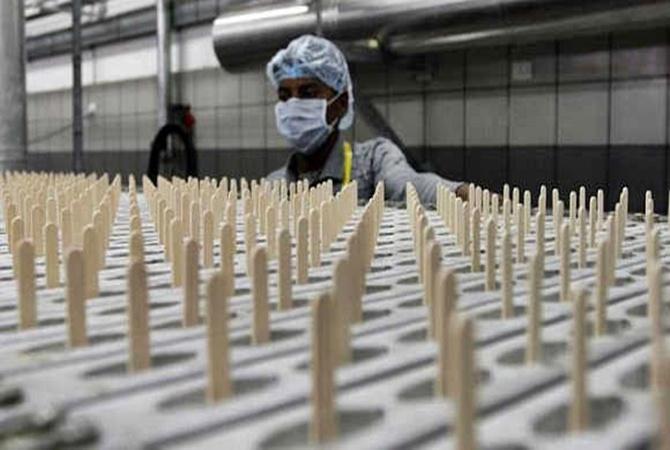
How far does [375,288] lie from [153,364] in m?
0.41

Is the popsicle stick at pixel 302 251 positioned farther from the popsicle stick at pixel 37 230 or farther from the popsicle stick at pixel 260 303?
the popsicle stick at pixel 37 230

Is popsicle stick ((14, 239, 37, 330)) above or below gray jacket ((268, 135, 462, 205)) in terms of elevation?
below

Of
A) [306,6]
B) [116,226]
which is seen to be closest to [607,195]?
[306,6]

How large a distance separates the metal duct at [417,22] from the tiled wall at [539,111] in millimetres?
727

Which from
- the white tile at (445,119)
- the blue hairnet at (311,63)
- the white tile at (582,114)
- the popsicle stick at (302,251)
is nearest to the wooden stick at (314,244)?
the popsicle stick at (302,251)

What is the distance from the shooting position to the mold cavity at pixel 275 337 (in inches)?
30.0

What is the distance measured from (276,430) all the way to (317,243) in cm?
72

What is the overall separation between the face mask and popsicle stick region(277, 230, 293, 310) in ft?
6.78

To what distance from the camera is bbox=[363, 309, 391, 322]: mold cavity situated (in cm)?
87

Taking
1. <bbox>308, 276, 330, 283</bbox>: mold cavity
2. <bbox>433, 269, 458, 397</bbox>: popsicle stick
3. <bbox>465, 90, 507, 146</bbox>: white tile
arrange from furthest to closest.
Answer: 1. <bbox>465, 90, 507, 146</bbox>: white tile
2. <bbox>308, 276, 330, 283</bbox>: mold cavity
3. <bbox>433, 269, 458, 397</bbox>: popsicle stick

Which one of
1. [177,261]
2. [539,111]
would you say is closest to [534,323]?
[177,261]

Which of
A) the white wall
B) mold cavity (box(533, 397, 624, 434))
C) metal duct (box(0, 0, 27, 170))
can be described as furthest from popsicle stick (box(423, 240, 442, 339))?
the white wall

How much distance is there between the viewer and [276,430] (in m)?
0.53

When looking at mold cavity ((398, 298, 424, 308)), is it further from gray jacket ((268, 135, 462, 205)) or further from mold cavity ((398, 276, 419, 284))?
gray jacket ((268, 135, 462, 205))
